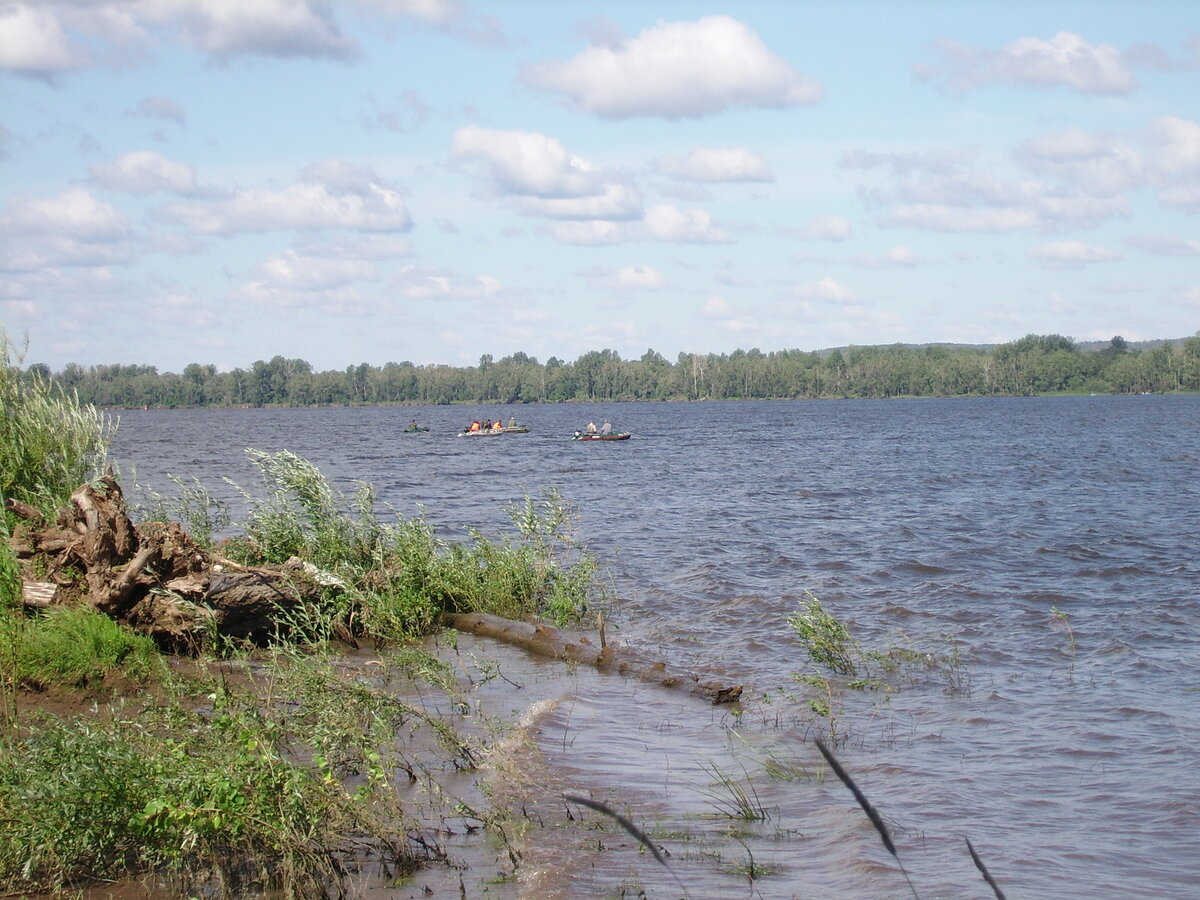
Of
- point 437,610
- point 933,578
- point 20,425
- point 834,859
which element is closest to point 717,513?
point 933,578

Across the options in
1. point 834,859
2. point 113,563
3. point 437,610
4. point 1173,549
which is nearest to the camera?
point 834,859

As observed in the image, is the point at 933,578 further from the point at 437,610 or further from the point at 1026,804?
the point at 1026,804

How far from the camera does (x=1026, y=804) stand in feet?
27.7

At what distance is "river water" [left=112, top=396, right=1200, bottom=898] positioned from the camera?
288 inches

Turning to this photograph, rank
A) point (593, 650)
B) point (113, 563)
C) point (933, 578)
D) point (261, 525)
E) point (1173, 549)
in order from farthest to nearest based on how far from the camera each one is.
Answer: point (1173, 549), point (933, 578), point (261, 525), point (593, 650), point (113, 563)

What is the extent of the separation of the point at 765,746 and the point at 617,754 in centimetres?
148

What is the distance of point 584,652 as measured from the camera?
1299 cm

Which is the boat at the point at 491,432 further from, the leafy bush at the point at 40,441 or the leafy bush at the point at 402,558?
the leafy bush at the point at 40,441

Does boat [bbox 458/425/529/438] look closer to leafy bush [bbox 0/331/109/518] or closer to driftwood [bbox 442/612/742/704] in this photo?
leafy bush [bbox 0/331/109/518]

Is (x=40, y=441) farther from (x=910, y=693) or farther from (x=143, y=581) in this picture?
(x=910, y=693)

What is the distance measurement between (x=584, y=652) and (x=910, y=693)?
12.8 feet

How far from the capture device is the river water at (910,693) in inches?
288

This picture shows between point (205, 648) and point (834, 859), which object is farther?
point (205, 648)

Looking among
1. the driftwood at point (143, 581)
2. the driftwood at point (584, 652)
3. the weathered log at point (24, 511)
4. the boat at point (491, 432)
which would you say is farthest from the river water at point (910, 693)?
the boat at point (491, 432)
